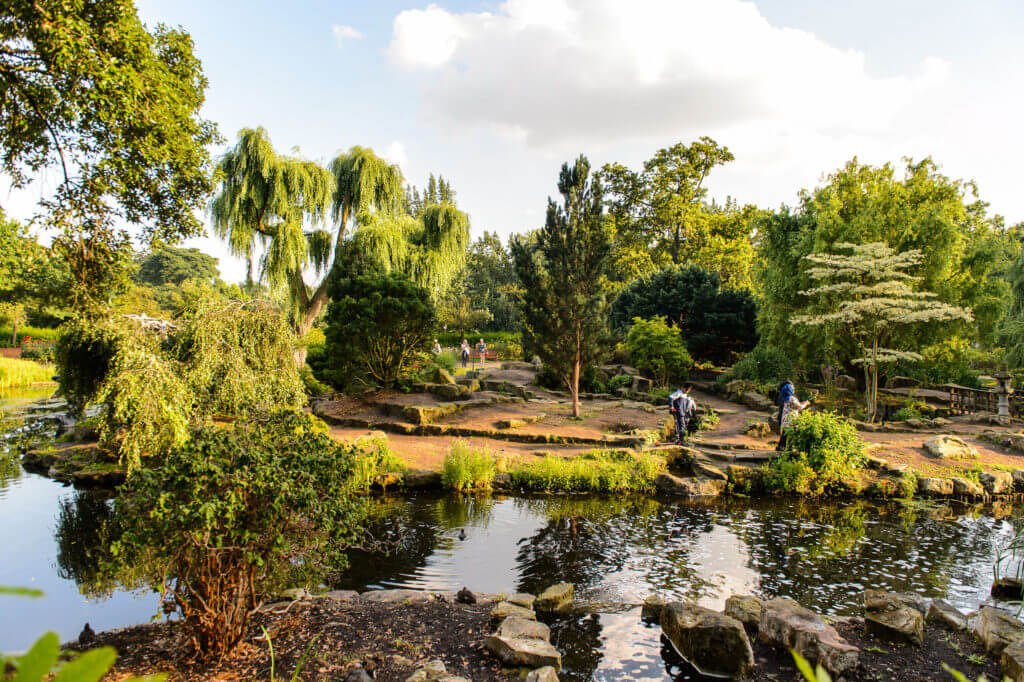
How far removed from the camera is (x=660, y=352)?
1941 centimetres

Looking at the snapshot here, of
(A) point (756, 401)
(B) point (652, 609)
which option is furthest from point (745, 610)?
(A) point (756, 401)

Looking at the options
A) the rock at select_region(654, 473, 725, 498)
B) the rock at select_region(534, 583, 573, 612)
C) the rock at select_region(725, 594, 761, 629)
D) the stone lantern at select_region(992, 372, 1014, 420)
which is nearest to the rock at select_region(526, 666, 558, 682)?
the rock at select_region(534, 583, 573, 612)

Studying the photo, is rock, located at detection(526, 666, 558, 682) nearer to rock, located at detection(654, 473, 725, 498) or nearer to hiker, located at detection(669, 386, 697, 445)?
rock, located at detection(654, 473, 725, 498)

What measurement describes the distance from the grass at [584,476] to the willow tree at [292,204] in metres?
11.5

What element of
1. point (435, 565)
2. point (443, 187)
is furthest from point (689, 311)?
point (443, 187)

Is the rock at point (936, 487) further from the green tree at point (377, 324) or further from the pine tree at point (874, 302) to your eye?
the green tree at point (377, 324)

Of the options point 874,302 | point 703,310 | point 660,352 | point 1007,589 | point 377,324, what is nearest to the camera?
point 1007,589

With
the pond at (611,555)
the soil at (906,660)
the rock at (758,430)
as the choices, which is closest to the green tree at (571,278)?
the rock at (758,430)

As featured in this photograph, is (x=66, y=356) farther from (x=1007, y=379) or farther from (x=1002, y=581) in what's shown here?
(x=1007, y=379)

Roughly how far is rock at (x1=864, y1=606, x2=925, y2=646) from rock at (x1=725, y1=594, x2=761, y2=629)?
92 centimetres

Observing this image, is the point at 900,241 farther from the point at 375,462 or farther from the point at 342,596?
the point at 342,596

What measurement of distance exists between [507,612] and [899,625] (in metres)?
3.33

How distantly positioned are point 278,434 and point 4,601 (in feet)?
13.3

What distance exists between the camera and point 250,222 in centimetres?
1816
